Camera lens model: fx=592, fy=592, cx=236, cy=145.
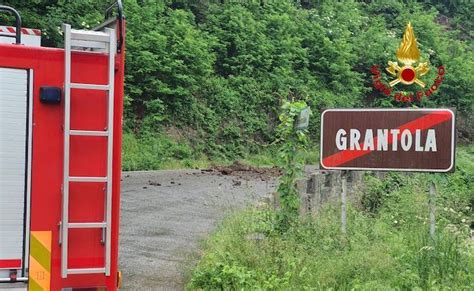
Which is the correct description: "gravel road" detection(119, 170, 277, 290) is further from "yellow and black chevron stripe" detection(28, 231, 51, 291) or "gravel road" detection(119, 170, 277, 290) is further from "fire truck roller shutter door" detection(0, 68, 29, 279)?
"fire truck roller shutter door" detection(0, 68, 29, 279)

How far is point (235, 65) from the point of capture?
26422 mm

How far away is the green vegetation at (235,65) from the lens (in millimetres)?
20688

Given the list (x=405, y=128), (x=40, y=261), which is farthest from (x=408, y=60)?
(x=40, y=261)

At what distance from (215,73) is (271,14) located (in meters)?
5.89

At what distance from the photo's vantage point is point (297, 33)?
3058cm

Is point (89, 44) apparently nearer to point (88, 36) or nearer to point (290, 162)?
point (88, 36)

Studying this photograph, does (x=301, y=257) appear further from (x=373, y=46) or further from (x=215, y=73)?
(x=373, y=46)

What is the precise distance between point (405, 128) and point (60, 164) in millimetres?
4373

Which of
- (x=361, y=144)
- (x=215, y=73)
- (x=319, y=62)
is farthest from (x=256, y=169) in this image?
(x=361, y=144)

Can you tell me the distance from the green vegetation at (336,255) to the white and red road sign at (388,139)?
13.9 inches

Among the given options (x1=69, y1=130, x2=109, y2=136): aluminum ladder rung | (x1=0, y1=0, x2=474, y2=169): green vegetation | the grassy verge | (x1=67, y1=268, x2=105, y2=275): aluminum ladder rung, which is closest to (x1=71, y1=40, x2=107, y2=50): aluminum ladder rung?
(x1=69, y1=130, x2=109, y2=136): aluminum ladder rung

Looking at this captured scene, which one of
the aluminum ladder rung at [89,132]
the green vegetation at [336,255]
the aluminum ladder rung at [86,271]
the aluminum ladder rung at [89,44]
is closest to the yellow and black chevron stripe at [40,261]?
the aluminum ladder rung at [86,271]

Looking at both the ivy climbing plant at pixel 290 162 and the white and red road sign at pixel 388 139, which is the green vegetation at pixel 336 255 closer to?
the ivy climbing plant at pixel 290 162

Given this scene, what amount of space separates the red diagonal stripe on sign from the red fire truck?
3.86 m
